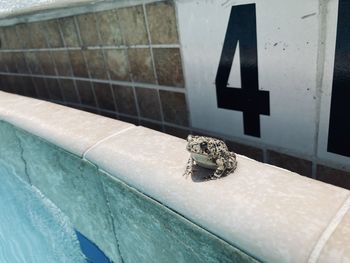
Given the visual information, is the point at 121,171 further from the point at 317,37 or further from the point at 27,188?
the point at 27,188

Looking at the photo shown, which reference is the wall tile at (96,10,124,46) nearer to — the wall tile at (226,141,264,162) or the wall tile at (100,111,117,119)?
the wall tile at (100,111,117,119)

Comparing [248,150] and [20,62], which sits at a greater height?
[20,62]

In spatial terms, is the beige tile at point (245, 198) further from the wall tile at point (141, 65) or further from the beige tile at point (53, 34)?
the beige tile at point (53, 34)

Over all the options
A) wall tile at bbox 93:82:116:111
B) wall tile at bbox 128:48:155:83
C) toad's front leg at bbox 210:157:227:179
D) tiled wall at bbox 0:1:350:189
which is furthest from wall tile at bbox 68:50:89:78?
toad's front leg at bbox 210:157:227:179

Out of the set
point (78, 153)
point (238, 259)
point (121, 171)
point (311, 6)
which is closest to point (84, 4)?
point (78, 153)

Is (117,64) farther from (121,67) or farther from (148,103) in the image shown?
(148,103)

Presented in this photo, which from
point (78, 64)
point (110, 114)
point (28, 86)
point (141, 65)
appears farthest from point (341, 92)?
point (28, 86)

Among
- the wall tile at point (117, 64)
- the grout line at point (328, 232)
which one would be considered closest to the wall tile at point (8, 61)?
the wall tile at point (117, 64)
